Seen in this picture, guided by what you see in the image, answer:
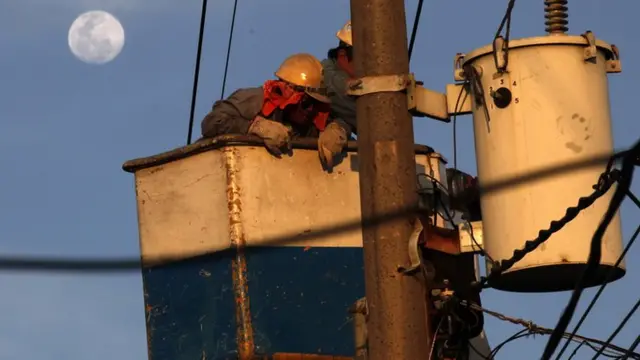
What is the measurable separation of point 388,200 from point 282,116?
153 inches

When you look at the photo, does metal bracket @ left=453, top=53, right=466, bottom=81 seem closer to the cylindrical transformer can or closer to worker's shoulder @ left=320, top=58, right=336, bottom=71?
the cylindrical transformer can

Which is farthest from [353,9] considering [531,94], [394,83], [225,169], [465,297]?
[225,169]

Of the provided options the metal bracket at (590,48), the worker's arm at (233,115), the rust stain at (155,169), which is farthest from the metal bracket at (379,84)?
the rust stain at (155,169)

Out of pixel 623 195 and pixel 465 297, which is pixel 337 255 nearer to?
pixel 465 297

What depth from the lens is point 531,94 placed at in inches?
352

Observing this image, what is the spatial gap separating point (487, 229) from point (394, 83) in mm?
1071

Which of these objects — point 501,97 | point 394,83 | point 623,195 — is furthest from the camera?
point 501,97

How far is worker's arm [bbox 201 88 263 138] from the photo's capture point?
1191 cm

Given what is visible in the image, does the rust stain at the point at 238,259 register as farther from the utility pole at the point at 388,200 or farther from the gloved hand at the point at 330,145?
the utility pole at the point at 388,200

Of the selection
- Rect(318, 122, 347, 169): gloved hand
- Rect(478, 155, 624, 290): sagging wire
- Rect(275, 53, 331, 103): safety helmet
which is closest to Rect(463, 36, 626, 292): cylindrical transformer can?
Rect(478, 155, 624, 290): sagging wire

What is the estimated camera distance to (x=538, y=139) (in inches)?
349

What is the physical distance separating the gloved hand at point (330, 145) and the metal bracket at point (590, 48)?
2909 mm

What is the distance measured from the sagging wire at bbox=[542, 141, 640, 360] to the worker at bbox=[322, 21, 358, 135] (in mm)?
5021

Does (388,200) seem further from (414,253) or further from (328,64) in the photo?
(328,64)
